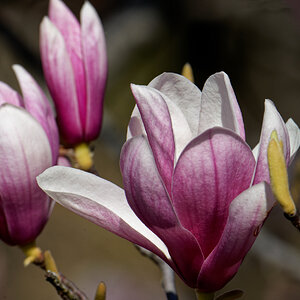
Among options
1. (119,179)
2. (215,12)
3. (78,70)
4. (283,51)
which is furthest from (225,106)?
(119,179)

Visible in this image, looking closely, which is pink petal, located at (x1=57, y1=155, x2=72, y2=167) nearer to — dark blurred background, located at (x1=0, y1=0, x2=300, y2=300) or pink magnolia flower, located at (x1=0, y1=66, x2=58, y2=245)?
pink magnolia flower, located at (x1=0, y1=66, x2=58, y2=245)

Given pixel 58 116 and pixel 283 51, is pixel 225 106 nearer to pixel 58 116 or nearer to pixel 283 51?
pixel 58 116

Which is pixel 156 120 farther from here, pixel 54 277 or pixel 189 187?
pixel 54 277

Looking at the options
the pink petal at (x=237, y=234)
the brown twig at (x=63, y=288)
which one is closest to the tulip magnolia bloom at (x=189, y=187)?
the pink petal at (x=237, y=234)

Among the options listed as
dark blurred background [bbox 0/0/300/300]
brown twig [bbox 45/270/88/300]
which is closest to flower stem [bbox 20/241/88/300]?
brown twig [bbox 45/270/88/300]

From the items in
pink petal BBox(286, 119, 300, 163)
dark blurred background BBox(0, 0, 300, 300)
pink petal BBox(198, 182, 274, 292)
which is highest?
pink petal BBox(286, 119, 300, 163)

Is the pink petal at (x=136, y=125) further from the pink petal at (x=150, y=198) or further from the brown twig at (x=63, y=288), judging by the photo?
the brown twig at (x=63, y=288)
